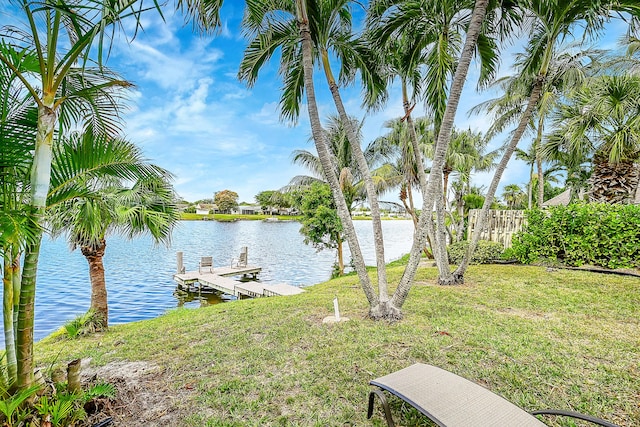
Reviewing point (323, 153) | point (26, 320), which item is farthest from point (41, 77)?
point (323, 153)

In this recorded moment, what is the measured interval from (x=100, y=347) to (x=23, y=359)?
2.85 meters

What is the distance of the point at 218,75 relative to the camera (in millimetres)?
11703

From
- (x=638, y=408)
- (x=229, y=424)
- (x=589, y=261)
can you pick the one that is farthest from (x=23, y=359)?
(x=589, y=261)

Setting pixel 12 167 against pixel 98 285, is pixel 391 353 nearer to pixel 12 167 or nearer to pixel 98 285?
pixel 12 167

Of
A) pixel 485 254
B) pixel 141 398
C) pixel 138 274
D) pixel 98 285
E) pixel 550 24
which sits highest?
pixel 550 24

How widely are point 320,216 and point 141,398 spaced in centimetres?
1120

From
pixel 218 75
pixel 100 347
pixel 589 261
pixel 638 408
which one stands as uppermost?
pixel 218 75

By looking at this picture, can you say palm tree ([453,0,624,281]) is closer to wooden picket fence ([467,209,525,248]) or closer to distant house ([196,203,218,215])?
wooden picket fence ([467,209,525,248])

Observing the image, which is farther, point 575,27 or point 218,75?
point 218,75

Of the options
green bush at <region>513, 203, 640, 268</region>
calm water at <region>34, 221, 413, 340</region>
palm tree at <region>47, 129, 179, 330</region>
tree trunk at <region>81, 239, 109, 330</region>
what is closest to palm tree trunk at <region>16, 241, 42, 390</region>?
palm tree at <region>47, 129, 179, 330</region>

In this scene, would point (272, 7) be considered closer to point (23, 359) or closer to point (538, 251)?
point (23, 359)

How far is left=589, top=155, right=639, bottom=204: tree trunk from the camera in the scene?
9.30 meters

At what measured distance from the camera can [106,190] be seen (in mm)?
4414

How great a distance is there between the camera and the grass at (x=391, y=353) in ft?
9.08
